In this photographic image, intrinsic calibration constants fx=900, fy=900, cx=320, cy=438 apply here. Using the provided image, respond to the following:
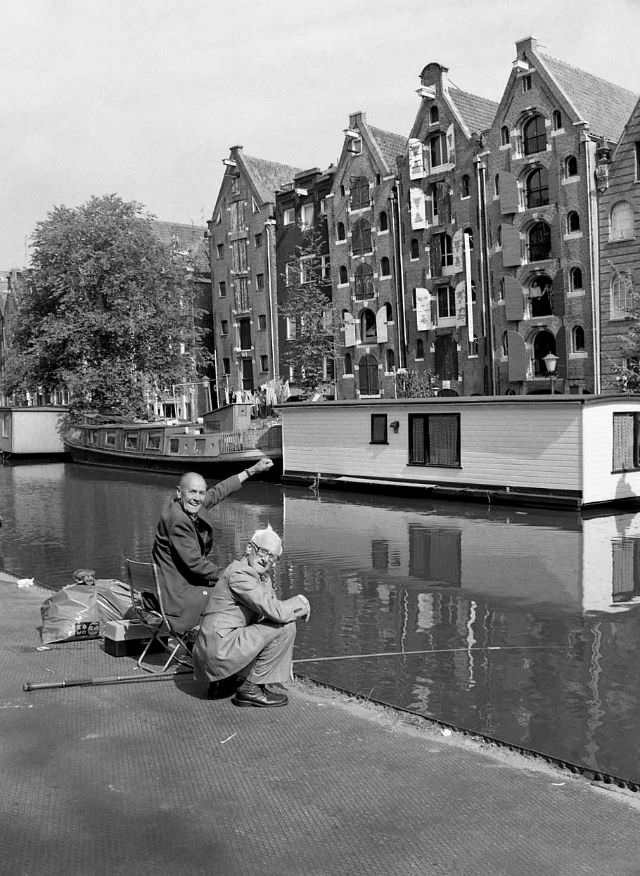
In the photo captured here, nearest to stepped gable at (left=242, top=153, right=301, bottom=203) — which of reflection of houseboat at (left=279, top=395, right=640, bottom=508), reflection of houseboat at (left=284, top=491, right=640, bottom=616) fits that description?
reflection of houseboat at (left=279, top=395, right=640, bottom=508)

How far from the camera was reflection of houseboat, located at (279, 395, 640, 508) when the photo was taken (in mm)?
23422

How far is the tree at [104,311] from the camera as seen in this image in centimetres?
4934

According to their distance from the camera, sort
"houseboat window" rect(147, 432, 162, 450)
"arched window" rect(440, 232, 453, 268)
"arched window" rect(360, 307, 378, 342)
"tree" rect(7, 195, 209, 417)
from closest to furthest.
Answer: "houseboat window" rect(147, 432, 162, 450) → "arched window" rect(440, 232, 453, 268) → "tree" rect(7, 195, 209, 417) → "arched window" rect(360, 307, 378, 342)

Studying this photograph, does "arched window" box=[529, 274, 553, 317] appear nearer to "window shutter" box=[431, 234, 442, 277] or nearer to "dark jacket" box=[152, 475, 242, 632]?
"window shutter" box=[431, 234, 442, 277]

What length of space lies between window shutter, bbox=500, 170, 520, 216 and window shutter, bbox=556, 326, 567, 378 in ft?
20.7

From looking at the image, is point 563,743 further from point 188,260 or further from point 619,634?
point 188,260

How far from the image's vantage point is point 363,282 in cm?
5138

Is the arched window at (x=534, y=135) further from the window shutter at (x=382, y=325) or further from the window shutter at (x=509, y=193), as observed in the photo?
the window shutter at (x=382, y=325)

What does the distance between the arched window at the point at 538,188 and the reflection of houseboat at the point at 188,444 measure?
54.5 feet

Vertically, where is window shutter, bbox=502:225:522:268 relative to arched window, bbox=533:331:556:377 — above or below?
above

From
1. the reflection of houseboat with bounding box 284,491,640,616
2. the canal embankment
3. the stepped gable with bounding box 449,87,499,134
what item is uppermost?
the stepped gable with bounding box 449,87,499,134

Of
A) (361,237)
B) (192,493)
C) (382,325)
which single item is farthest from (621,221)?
(192,493)

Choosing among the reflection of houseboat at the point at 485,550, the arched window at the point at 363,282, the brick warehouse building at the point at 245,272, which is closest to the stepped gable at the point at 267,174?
the brick warehouse building at the point at 245,272

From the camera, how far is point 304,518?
23859 millimetres
